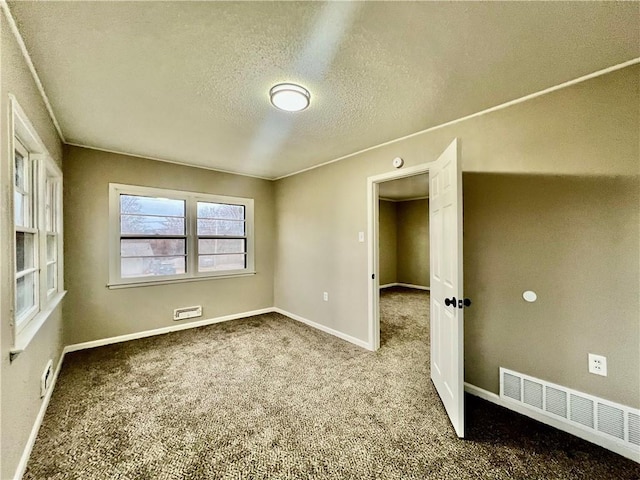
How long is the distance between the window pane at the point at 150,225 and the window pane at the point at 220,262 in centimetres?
52

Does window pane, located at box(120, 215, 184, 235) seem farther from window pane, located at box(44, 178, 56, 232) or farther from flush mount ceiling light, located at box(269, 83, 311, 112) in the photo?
flush mount ceiling light, located at box(269, 83, 311, 112)

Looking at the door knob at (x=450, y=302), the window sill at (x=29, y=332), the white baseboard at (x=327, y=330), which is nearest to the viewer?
the window sill at (x=29, y=332)

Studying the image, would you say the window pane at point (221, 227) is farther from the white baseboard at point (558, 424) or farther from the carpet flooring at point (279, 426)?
the white baseboard at point (558, 424)

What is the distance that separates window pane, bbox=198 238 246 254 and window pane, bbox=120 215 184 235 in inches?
14.1

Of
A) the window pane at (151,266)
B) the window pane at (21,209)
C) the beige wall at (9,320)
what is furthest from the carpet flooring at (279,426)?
the window pane at (21,209)

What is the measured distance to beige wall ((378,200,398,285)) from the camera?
7.27 m

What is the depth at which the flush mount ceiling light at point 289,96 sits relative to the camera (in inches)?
74.8

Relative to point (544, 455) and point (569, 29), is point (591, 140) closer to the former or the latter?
point (569, 29)

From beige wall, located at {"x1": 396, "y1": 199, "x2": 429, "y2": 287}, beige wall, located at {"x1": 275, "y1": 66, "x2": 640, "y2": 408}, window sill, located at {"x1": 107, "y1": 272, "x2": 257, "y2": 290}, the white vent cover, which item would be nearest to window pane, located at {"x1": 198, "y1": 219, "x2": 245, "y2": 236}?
window sill, located at {"x1": 107, "y1": 272, "x2": 257, "y2": 290}

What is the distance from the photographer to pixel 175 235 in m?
3.84

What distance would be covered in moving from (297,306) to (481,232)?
2920mm

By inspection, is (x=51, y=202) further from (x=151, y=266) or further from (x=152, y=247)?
(x=151, y=266)

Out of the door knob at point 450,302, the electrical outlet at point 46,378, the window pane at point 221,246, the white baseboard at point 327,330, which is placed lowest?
the white baseboard at point 327,330

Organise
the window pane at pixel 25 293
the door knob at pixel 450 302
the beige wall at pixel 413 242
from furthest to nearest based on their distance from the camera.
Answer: the beige wall at pixel 413 242
the door knob at pixel 450 302
the window pane at pixel 25 293
